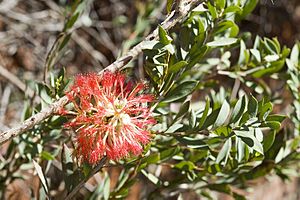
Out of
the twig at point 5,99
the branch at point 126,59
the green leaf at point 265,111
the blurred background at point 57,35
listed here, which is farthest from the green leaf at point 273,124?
the twig at point 5,99

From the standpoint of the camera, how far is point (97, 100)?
2.76 feet

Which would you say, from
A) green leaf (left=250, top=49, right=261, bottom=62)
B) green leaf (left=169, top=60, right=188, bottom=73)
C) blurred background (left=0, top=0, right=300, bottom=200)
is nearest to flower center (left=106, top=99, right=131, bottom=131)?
green leaf (left=169, top=60, right=188, bottom=73)

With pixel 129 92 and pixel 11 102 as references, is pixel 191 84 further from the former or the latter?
pixel 11 102

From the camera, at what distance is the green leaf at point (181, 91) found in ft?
3.14

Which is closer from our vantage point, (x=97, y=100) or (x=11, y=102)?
(x=97, y=100)

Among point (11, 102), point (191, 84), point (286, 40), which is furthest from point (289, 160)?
point (286, 40)

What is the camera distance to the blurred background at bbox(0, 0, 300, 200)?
216cm

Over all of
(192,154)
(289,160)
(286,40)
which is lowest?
(286,40)

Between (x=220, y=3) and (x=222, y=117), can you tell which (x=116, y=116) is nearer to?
(x=222, y=117)

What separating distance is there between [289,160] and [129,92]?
50 centimetres

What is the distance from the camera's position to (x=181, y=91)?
0.96m

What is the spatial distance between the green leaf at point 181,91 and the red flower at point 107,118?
0.11m

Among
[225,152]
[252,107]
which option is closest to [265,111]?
[252,107]

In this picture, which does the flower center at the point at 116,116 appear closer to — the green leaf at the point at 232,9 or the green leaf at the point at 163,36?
the green leaf at the point at 163,36
